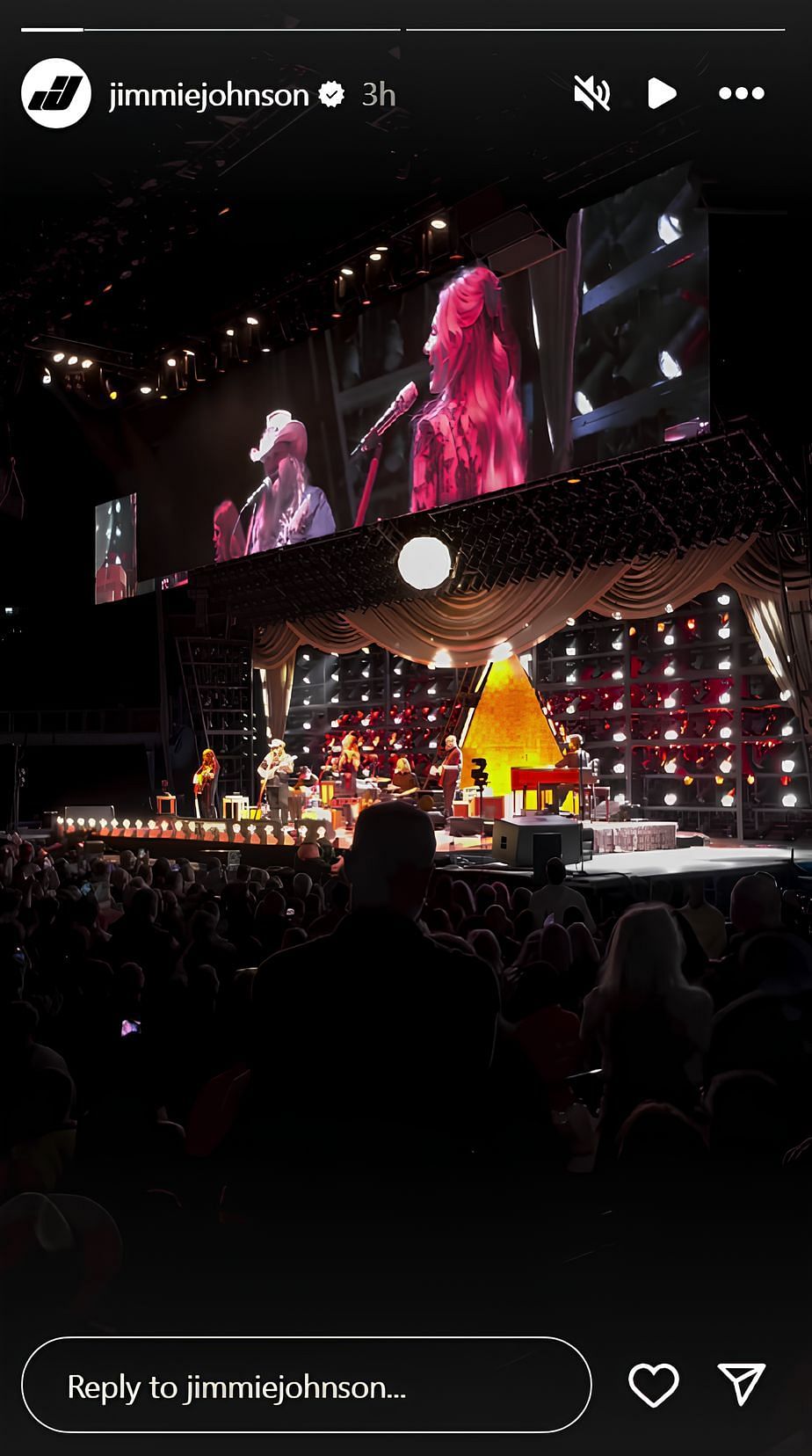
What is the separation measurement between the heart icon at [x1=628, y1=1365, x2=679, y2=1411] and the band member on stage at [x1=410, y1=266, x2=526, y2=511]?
28.1 feet

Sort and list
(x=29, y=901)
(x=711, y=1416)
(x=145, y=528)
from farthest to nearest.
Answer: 1. (x=145, y=528)
2. (x=29, y=901)
3. (x=711, y=1416)

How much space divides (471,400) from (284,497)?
8.79 ft

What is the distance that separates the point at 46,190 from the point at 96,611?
15335 millimetres

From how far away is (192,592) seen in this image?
50.4 ft

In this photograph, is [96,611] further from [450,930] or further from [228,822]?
[450,930]

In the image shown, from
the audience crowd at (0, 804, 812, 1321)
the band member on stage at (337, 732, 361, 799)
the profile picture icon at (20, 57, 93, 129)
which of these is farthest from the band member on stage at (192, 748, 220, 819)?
the profile picture icon at (20, 57, 93, 129)

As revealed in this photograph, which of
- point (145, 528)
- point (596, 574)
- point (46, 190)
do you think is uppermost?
point (145, 528)

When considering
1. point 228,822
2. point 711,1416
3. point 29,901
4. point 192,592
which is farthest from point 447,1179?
point 192,592

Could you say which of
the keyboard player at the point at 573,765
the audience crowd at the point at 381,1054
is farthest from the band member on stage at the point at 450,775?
the audience crowd at the point at 381,1054

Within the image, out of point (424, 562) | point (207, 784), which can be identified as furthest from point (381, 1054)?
point (207, 784)

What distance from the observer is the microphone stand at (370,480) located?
10297 millimetres

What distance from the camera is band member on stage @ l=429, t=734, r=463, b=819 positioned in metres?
13.3

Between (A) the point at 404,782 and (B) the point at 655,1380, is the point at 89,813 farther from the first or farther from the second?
(B) the point at 655,1380

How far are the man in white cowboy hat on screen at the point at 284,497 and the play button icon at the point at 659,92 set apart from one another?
31.5ft
